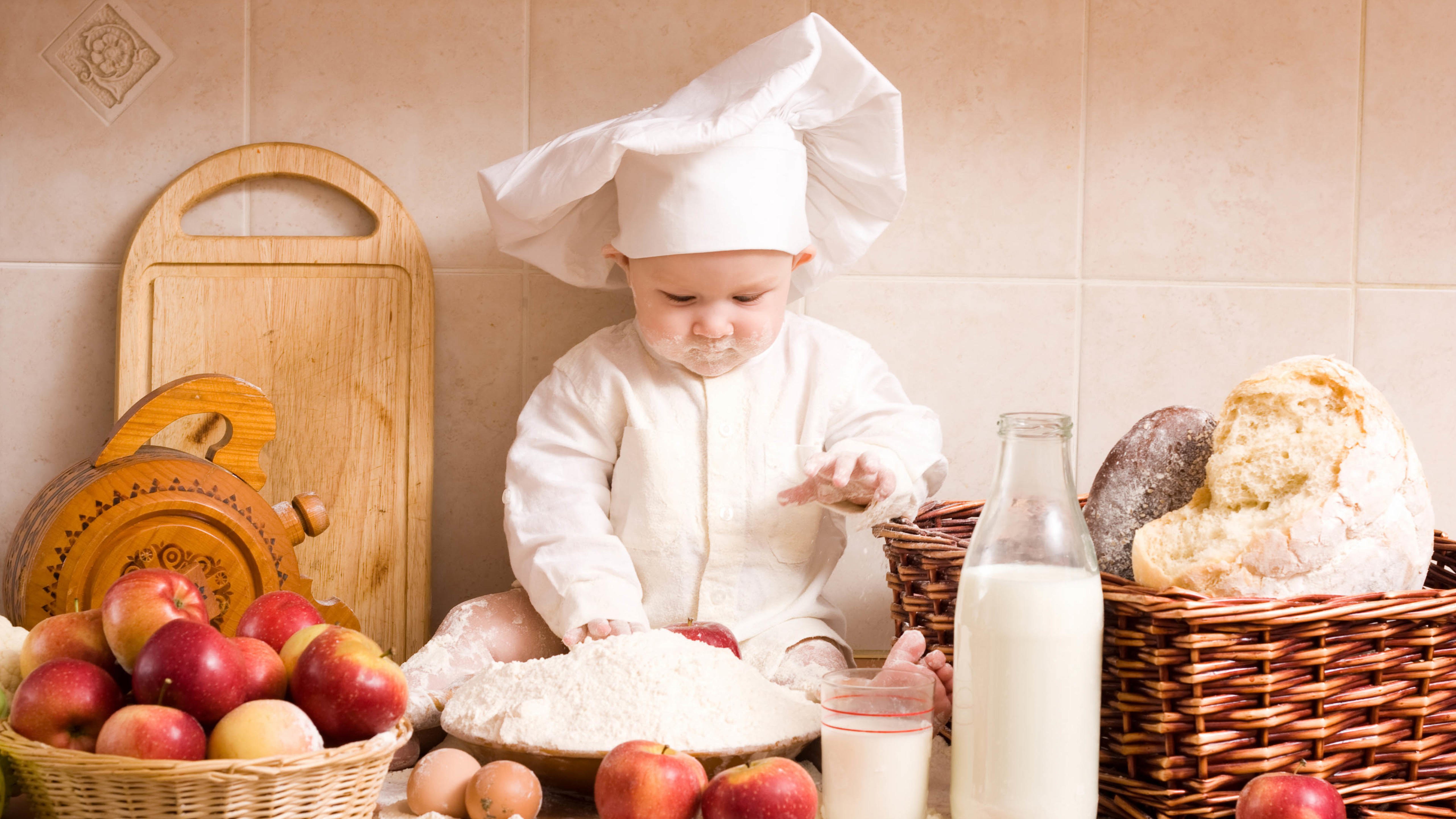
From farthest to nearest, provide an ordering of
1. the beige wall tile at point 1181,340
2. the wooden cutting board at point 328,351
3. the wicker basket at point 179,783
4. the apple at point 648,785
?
1. the beige wall tile at point 1181,340
2. the wooden cutting board at point 328,351
3. the apple at point 648,785
4. the wicker basket at point 179,783

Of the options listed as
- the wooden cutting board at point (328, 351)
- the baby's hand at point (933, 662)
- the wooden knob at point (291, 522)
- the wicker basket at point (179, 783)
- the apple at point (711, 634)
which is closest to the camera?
the wicker basket at point (179, 783)

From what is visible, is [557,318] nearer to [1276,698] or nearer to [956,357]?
[956,357]

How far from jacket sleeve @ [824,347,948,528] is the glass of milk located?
0.95 ft

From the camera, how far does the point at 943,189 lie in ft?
4.35

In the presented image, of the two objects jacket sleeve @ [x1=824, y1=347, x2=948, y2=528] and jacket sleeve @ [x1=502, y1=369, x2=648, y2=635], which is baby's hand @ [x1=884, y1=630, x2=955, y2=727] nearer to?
jacket sleeve @ [x1=824, y1=347, x2=948, y2=528]

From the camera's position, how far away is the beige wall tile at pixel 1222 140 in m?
1.33

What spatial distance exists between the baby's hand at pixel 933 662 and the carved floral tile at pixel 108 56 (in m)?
1.12

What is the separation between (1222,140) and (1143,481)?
65 cm

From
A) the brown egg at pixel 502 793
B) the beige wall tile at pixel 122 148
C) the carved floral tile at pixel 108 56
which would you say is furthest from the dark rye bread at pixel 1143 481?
the carved floral tile at pixel 108 56

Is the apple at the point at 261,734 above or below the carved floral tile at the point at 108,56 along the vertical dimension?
below

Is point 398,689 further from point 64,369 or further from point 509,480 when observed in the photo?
point 64,369

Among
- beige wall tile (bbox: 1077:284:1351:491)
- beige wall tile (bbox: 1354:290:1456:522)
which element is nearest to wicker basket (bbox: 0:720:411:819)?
beige wall tile (bbox: 1077:284:1351:491)

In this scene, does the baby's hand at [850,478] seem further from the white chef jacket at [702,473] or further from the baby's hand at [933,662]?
the baby's hand at [933,662]

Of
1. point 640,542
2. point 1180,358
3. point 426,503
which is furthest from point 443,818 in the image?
point 1180,358
